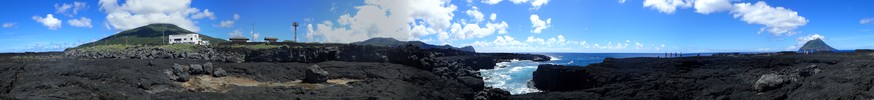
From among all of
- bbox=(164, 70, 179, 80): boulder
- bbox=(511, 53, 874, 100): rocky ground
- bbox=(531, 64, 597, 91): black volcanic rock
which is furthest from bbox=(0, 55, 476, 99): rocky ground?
bbox=(531, 64, 597, 91): black volcanic rock

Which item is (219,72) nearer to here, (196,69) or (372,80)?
(196,69)

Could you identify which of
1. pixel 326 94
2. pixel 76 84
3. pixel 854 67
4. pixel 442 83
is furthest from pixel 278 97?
pixel 854 67

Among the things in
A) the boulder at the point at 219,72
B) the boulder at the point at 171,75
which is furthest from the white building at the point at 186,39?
the boulder at the point at 171,75

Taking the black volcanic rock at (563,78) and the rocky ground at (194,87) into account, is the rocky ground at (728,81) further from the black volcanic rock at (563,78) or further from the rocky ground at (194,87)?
the rocky ground at (194,87)

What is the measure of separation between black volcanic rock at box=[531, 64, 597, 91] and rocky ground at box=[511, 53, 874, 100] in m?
0.10

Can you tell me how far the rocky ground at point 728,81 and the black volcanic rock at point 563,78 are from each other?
0.10m

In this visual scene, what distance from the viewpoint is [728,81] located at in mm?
31906

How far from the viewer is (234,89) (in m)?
20.4

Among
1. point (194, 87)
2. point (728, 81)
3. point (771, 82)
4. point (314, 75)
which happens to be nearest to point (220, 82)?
point (194, 87)

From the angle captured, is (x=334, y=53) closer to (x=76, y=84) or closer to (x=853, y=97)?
(x=76, y=84)

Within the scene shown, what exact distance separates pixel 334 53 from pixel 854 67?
3292 centimetres

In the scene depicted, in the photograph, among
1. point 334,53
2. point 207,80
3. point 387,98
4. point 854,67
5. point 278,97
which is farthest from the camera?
point 334,53

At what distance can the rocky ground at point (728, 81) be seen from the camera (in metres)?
23.6

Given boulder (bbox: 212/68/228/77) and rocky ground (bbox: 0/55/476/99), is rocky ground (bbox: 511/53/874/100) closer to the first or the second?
rocky ground (bbox: 0/55/476/99)
